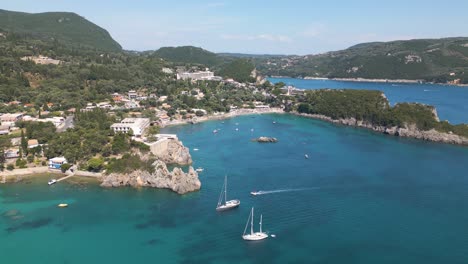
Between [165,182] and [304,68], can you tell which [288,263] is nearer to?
[165,182]

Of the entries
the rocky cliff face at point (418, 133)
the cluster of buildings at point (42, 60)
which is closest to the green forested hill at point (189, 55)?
the cluster of buildings at point (42, 60)

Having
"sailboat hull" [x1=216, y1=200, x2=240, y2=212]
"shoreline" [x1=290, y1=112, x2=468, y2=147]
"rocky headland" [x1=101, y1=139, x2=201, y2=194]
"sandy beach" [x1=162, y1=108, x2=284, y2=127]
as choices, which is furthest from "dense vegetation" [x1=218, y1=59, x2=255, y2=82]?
"sailboat hull" [x1=216, y1=200, x2=240, y2=212]

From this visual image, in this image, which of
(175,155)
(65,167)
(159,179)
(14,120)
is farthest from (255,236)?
(14,120)

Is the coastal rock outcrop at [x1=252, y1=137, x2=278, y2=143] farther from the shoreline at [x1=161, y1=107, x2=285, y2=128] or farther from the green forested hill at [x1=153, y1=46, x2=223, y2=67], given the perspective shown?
the green forested hill at [x1=153, y1=46, x2=223, y2=67]

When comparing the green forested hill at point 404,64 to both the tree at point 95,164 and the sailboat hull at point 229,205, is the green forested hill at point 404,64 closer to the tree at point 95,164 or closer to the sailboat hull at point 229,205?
the sailboat hull at point 229,205

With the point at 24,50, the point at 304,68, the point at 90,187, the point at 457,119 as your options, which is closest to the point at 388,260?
the point at 90,187

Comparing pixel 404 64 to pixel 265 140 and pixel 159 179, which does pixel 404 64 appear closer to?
pixel 265 140
